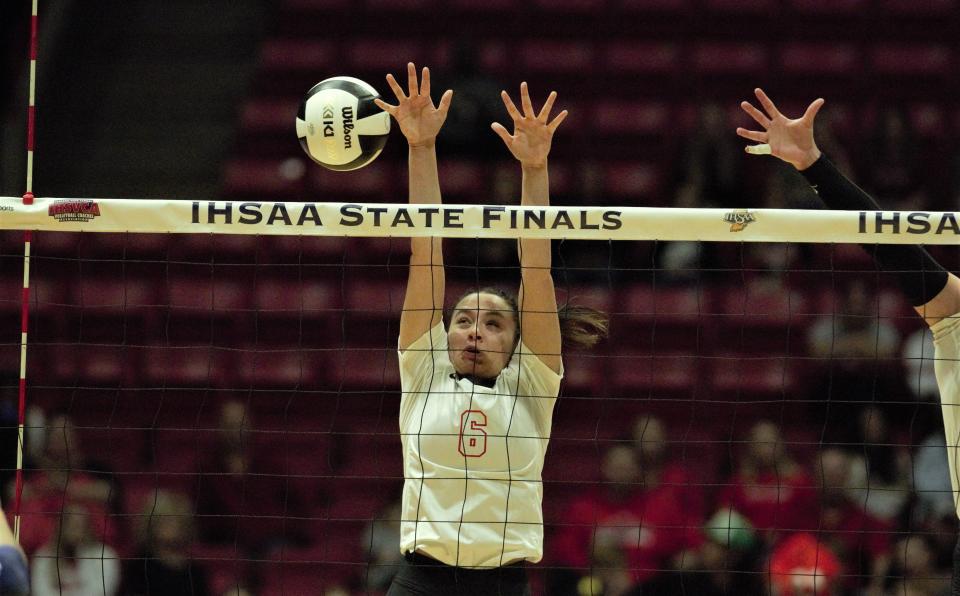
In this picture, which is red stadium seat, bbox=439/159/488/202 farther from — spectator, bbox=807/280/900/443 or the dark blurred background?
spectator, bbox=807/280/900/443

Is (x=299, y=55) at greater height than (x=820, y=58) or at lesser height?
greater

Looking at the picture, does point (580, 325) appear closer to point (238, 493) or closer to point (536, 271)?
point (536, 271)

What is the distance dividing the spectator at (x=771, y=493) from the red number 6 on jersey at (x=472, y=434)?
11.6 feet

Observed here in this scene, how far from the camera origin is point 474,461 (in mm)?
4469

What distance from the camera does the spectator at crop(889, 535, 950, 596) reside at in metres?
7.11

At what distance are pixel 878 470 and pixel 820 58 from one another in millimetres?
3502

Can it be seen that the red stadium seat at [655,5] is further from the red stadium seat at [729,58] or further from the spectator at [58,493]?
the spectator at [58,493]

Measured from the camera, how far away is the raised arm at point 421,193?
15.4 feet

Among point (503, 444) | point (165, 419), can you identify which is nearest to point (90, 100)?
point (165, 419)

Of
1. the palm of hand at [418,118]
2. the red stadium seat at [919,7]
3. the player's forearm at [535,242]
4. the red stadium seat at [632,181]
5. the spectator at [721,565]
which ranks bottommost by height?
the spectator at [721,565]

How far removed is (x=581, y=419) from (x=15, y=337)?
4.31 metres

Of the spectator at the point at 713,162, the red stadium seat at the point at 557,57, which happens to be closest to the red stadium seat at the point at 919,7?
the spectator at the point at 713,162

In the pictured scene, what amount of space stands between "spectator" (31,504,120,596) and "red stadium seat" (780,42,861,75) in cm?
628

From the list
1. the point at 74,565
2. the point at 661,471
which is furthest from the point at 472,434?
the point at 74,565
